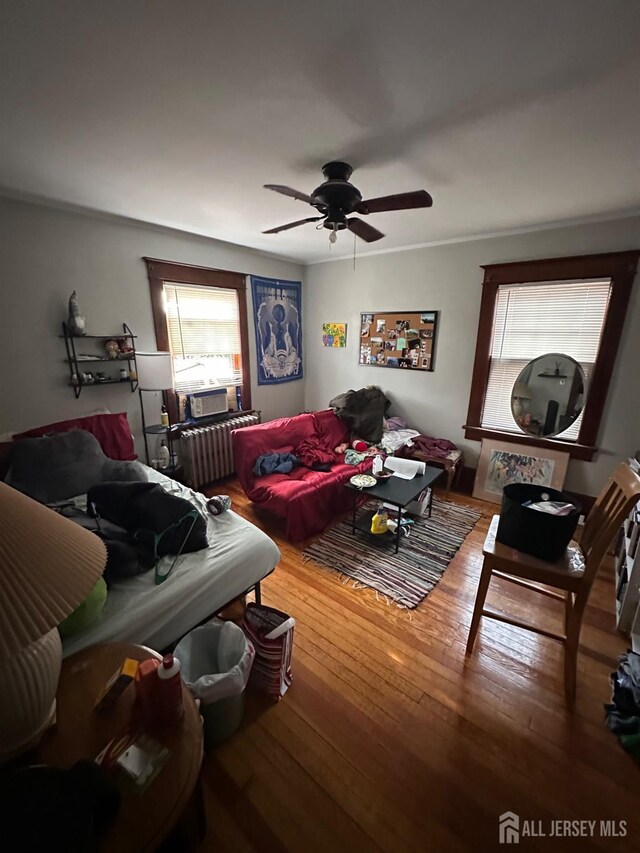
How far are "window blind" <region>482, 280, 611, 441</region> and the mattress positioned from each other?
270cm

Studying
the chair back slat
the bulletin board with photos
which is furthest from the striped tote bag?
the bulletin board with photos

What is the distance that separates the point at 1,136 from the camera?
1580mm

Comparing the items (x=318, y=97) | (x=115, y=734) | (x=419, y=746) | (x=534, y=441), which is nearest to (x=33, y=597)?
(x=115, y=734)

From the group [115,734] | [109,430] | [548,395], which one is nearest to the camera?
[115,734]

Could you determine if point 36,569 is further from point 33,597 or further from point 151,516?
point 151,516

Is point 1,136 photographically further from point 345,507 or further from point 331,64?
point 345,507

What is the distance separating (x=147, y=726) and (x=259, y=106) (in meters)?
2.15

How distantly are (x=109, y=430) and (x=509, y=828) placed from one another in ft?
9.98

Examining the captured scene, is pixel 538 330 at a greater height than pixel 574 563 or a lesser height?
greater

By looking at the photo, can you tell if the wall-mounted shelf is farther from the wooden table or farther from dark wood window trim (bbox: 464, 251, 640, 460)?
dark wood window trim (bbox: 464, 251, 640, 460)

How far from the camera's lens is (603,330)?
271 cm

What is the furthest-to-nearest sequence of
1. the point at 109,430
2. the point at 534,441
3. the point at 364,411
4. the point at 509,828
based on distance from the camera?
the point at 364,411 → the point at 534,441 → the point at 109,430 → the point at 509,828

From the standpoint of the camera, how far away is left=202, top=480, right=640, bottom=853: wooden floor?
1.14 meters

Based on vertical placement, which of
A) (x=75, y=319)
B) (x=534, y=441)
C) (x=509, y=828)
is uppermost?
(x=75, y=319)
